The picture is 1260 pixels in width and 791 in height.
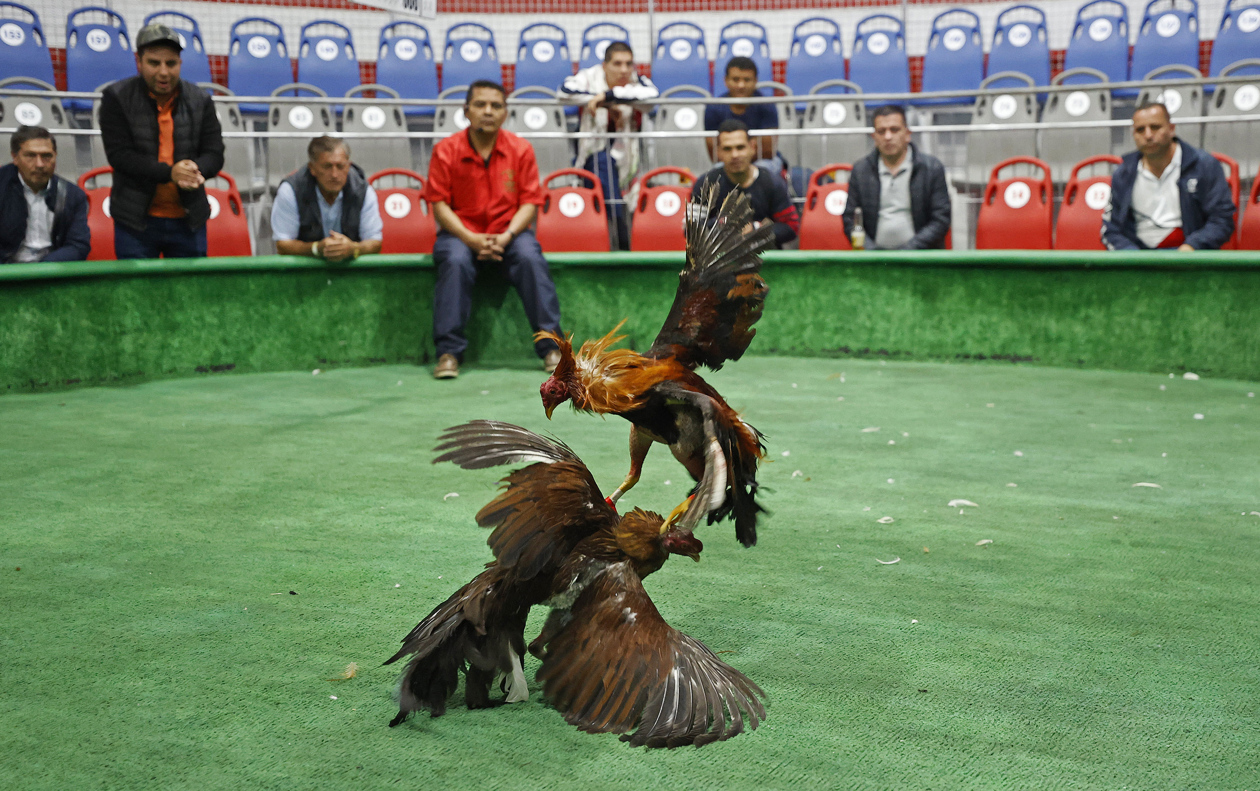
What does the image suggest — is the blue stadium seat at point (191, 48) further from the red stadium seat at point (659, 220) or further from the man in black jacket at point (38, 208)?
the red stadium seat at point (659, 220)

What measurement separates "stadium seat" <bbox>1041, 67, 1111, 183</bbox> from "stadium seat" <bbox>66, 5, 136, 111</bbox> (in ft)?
25.0

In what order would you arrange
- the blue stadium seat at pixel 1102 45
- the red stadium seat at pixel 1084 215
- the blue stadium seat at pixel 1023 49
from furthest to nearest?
the blue stadium seat at pixel 1023 49, the blue stadium seat at pixel 1102 45, the red stadium seat at pixel 1084 215

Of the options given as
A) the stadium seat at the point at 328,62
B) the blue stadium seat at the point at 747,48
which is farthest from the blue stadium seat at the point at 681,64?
Result: the stadium seat at the point at 328,62

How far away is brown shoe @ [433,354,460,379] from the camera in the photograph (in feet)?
17.2

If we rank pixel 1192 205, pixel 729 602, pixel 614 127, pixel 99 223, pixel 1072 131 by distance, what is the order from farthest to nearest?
pixel 1072 131
pixel 614 127
pixel 99 223
pixel 1192 205
pixel 729 602

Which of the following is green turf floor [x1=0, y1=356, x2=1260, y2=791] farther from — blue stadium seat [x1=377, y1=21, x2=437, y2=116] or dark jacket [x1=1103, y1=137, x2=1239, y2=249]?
blue stadium seat [x1=377, y1=21, x2=437, y2=116]

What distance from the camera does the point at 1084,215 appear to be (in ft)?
19.7

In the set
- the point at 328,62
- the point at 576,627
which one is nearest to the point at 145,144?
the point at 576,627

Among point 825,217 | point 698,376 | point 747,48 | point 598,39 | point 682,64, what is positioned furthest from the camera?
point 598,39

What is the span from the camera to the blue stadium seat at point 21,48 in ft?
29.2

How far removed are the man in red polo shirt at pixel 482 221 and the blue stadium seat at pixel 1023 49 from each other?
610 centimetres

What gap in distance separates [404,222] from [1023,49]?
22.1 feet

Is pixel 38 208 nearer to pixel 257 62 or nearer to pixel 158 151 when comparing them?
pixel 158 151

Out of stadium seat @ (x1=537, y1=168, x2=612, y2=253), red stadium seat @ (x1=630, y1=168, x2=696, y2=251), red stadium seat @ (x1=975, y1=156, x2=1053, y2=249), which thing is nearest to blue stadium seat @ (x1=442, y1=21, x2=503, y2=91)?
stadium seat @ (x1=537, y1=168, x2=612, y2=253)
